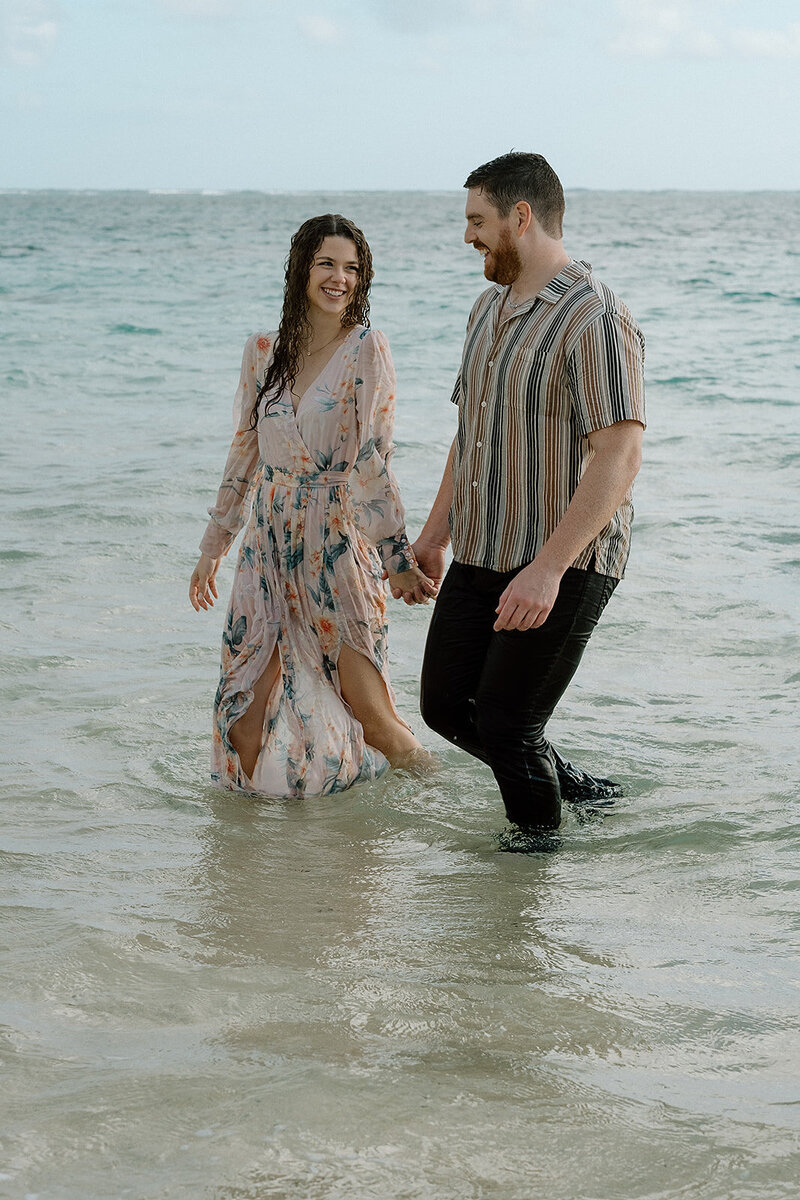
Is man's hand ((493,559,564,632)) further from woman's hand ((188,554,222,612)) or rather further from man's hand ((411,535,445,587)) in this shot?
woman's hand ((188,554,222,612))

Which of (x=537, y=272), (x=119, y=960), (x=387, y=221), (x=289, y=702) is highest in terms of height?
(x=387, y=221)

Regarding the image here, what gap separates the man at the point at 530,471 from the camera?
3320 mm

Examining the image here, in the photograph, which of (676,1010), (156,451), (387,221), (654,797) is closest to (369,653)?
(654,797)

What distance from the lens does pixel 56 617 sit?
21.4 ft

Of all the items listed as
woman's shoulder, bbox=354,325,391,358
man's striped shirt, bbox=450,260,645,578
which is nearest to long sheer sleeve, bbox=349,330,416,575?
woman's shoulder, bbox=354,325,391,358

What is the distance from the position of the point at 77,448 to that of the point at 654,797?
319 inches

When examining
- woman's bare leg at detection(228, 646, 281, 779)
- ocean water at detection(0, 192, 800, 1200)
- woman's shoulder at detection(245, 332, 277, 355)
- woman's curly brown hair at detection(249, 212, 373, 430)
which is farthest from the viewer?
woman's bare leg at detection(228, 646, 281, 779)

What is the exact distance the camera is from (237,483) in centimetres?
444

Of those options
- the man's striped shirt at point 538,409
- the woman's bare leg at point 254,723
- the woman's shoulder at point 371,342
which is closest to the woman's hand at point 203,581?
the woman's bare leg at point 254,723

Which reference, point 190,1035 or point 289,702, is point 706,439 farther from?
point 190,1035

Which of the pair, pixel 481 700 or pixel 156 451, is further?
pixel 156 451

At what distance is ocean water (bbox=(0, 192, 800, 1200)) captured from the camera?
8.05 feet

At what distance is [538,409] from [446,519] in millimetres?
691

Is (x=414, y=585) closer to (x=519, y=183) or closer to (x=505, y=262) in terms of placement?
(x=505, y=262)
